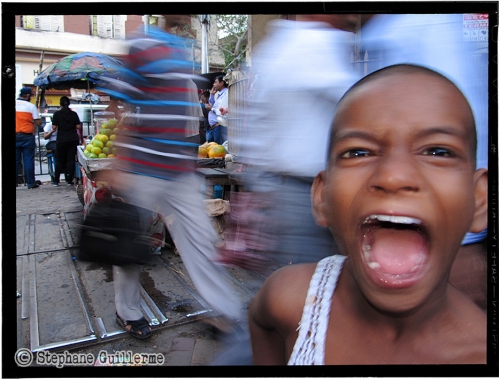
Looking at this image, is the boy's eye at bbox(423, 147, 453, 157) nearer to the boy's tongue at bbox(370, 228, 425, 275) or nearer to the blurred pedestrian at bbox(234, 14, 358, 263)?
the boy's tongue at bbox(370, 228, 425, 275)

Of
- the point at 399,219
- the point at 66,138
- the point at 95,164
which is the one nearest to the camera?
the point at 399,219

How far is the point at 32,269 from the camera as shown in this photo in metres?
3.09

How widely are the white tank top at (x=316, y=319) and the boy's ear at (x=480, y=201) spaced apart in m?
0.59

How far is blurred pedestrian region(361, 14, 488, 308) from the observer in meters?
1.78

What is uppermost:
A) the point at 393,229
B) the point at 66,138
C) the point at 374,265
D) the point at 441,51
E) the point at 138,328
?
the point at 441,51

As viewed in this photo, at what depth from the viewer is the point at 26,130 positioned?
202 centimetres

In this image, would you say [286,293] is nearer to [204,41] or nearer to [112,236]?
[112,236]

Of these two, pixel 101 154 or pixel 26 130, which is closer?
pixel 26 130

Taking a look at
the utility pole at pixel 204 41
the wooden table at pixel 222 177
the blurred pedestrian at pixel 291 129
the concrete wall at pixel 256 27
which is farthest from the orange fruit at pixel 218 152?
the concrete wall at pixel 256 27

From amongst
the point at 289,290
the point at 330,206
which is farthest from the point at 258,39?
the point at 289,290

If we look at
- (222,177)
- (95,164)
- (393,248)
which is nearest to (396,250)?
(393,248)

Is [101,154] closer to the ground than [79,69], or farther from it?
closer to the ground

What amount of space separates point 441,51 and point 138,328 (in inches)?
88.6

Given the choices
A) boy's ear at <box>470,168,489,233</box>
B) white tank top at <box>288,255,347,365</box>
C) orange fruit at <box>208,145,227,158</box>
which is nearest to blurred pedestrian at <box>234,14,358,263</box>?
white tank top at <box>288,255,347,365</box>
